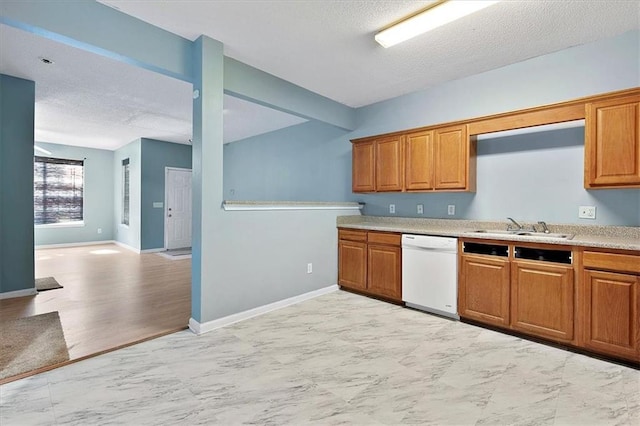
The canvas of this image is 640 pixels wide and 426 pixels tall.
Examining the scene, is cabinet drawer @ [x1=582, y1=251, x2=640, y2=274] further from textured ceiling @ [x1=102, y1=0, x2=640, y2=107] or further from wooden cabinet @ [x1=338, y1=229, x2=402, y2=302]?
textured ceiling @ [x1=102, y1=0, x2=640, y2=107]

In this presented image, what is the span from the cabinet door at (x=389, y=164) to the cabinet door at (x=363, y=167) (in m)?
0.08

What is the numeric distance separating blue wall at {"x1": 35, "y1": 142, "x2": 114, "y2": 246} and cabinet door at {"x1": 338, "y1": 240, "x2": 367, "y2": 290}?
7368 millimetres

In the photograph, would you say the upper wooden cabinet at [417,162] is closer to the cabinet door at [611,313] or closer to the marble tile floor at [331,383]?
the cabinet door at [611,313]

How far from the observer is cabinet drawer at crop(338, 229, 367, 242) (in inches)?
160

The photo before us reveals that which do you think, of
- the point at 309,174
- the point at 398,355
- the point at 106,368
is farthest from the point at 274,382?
the point at 309,174

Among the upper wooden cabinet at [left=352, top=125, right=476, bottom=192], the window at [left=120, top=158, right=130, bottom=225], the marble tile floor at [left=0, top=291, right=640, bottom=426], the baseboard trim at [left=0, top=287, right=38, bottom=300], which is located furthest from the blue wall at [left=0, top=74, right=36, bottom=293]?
the upper wooden cabinet at [left=352, top=125, right=476, bottom=192]

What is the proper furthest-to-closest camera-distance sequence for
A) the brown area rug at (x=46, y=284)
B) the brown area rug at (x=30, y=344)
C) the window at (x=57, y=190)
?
the window at (x=57, y=190), the brown area rug at (x=46, y=284), the brown area rug at (x=30, y=344)

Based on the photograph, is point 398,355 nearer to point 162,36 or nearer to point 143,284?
point 162,36

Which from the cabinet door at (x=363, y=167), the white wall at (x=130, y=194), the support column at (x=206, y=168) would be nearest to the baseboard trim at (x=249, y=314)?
the support column at (x=206, y=168)

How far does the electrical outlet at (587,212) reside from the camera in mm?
2930

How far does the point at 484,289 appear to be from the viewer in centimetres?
305

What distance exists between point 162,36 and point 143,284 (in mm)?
3340

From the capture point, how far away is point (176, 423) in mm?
1713

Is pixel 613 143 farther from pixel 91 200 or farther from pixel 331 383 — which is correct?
pixel 91 200
